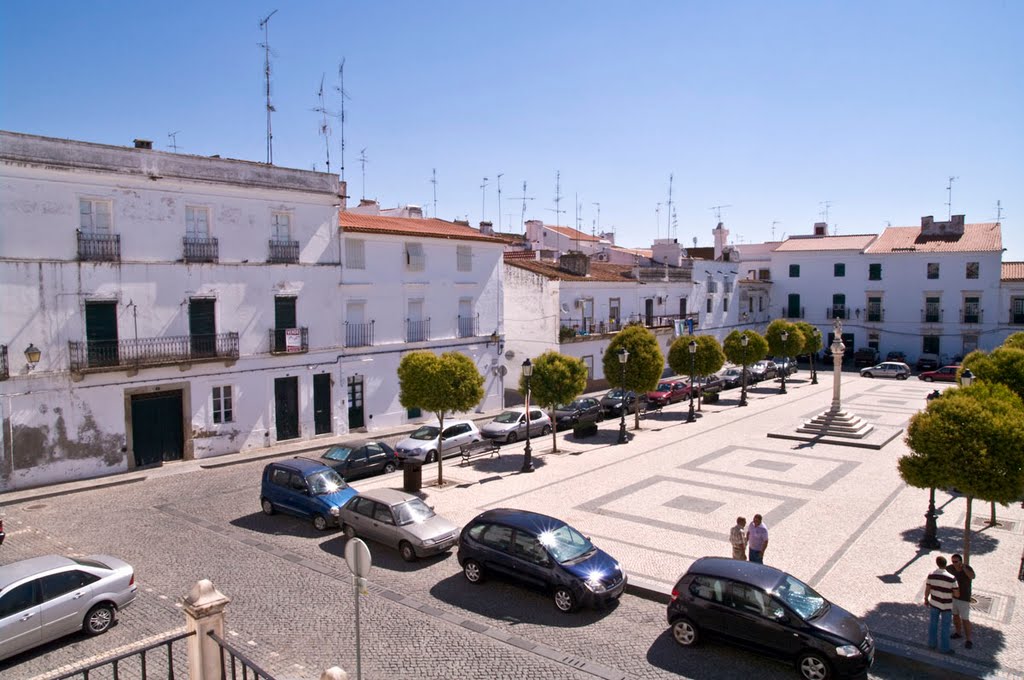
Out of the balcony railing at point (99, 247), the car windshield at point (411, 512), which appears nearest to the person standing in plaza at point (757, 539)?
the car windshield at point (411, 512)

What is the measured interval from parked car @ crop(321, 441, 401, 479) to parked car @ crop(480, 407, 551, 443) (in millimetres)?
5770

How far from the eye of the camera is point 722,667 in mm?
10266

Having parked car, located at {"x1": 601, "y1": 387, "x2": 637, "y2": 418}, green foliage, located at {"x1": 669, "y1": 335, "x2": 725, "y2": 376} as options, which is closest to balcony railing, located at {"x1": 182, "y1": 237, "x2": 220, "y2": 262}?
parked car, located at {"x1": 601, "y1": 387, "x2": 637, "y2": 418}

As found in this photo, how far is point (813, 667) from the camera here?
9.75 metres

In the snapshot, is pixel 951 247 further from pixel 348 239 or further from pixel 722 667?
pixel 722 667

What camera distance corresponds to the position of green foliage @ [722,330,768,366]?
38.0 m

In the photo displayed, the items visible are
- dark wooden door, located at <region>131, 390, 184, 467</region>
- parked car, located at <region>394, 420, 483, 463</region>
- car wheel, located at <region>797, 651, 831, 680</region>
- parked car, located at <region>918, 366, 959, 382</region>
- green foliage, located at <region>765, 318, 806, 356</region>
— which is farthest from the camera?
parked car, located at <region>918, 366, 959, 382</region>

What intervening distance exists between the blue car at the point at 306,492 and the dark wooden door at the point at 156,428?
7476 millimetres

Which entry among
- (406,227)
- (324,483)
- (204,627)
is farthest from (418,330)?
(204,627)

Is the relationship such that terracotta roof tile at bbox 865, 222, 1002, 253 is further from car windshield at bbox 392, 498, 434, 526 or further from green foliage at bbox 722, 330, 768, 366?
car windshield at bbox 392, 498, 434, 526

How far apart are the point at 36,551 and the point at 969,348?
184 feet

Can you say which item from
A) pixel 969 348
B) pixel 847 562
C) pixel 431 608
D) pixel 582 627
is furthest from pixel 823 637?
pixel 969 348

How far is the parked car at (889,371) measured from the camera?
46250mm

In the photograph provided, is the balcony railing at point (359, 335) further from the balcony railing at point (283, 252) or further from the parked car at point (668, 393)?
the parked car at point (668, 393)
